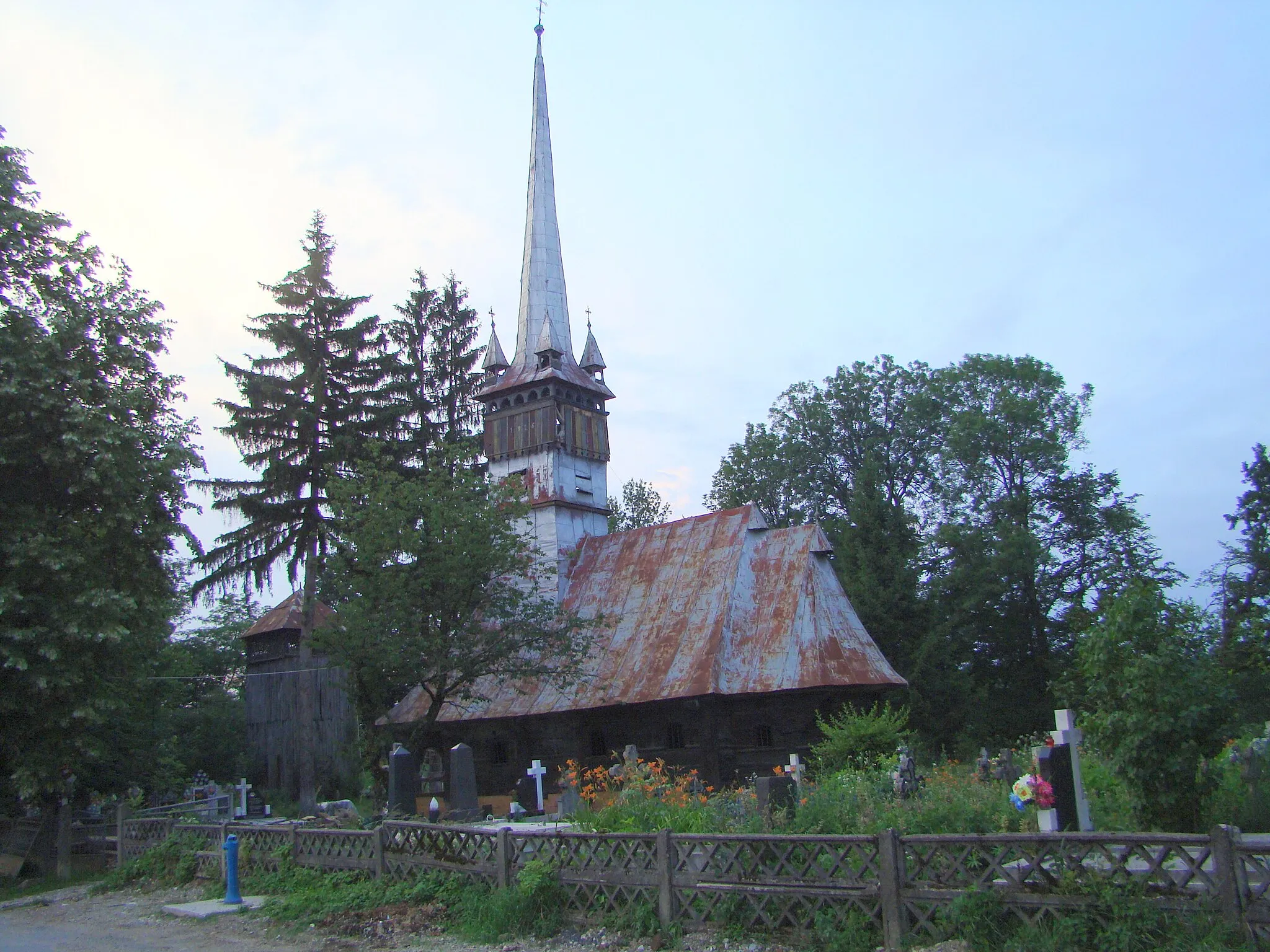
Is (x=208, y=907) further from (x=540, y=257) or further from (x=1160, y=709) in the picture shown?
(x=540, y=257)

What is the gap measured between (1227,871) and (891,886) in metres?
2.49

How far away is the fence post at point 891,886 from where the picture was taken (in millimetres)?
8172

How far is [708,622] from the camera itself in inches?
972

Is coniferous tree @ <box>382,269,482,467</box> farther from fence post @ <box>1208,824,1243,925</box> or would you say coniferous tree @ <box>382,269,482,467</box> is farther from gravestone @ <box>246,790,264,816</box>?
fence post @ <box>1208,824,1243,925</box>

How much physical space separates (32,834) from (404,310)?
26.4 meters

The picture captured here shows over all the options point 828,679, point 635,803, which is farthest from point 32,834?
point 828,679

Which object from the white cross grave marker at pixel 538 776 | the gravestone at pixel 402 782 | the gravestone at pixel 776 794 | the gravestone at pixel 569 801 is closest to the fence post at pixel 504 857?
the gravestone at pixel 776 794

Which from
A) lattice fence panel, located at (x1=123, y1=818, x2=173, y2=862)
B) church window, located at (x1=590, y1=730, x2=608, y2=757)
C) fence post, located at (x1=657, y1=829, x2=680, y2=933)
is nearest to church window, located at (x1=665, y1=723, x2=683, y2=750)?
church window, located at (x1=590, y1=730, x2=608, y2=757)

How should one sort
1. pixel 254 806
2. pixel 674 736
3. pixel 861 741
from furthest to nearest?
1. pixel 254 806
2. pixel 674 736
3. pixel 861 741

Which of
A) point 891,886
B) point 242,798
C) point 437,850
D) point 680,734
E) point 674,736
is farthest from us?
point 242,798

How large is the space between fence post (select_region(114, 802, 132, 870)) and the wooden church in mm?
9040

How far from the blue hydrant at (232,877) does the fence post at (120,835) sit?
4.52 m

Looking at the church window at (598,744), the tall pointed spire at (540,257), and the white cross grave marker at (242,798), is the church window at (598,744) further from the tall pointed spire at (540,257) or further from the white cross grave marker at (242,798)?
the tall pointed spire at (540,257)

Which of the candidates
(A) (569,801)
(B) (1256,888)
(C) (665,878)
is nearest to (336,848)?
(C) (665,878)
